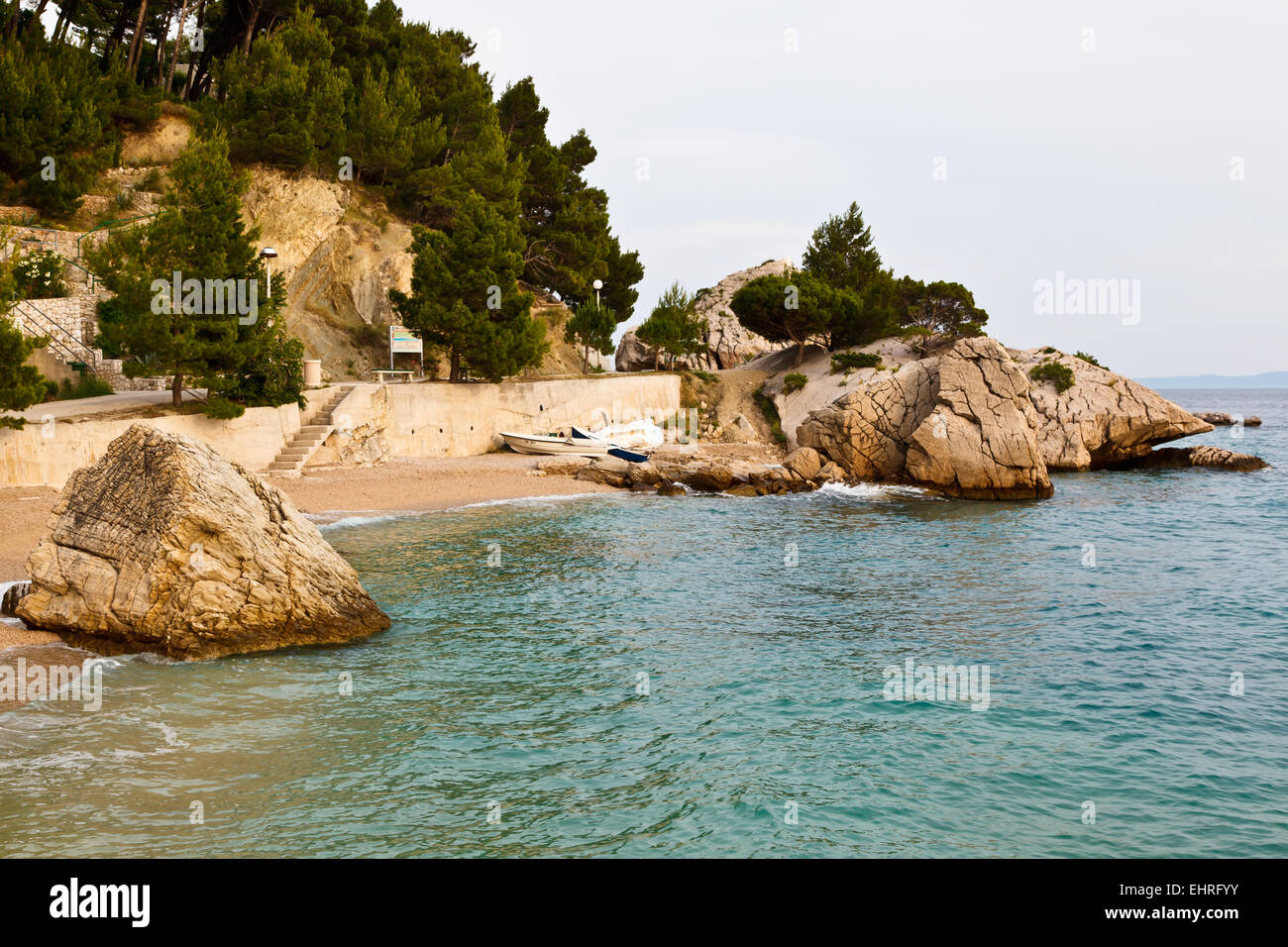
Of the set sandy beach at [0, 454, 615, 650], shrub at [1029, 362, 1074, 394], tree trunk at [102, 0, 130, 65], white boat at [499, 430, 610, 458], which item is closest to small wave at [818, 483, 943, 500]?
sandy beach at [0, 454, 615, 650]

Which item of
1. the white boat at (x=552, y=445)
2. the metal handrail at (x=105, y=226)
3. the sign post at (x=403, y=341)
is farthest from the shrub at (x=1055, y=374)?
the metal handrail at (x=105, y=226)

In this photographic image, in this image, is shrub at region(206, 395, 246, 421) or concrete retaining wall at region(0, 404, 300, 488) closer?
concrete retaining wall at region(0, 404, 300, 488)

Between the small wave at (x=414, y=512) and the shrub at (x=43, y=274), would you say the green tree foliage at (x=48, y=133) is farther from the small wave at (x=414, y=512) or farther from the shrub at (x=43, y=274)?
the small wave at (x=414, y=512)

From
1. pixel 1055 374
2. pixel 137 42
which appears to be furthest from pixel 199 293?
pixel 1055 374

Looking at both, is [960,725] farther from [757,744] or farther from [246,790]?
[246,790]

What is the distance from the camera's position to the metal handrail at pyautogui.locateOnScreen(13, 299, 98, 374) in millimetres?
32188

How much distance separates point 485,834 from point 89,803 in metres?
4.24

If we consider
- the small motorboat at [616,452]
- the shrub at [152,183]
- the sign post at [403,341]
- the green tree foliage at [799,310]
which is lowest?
the small motorboat at [616,452]

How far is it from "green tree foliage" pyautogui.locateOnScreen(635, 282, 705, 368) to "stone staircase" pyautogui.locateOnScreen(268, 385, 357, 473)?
2450cm

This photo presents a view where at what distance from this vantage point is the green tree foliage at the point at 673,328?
5588 cm

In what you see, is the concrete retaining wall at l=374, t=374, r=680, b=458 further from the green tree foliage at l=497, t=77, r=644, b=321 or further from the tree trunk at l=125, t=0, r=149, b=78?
the tree trunk at l=125, t=0, r=149, b=78

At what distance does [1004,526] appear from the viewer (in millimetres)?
29312

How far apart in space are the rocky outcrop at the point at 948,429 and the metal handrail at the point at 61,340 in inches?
1193
